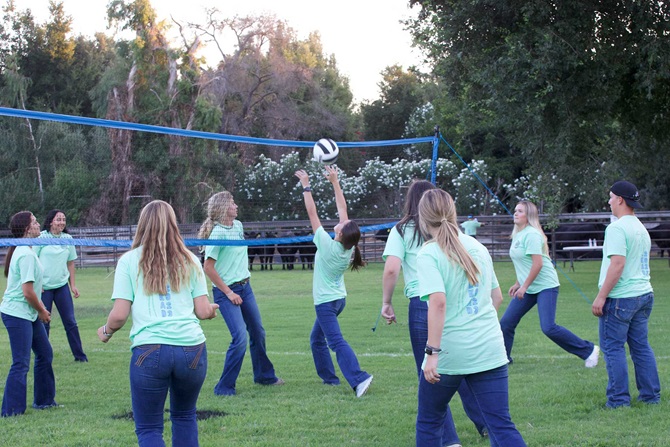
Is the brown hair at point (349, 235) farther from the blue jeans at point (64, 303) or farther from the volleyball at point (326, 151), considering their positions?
the blue jeans at point (64, 303)

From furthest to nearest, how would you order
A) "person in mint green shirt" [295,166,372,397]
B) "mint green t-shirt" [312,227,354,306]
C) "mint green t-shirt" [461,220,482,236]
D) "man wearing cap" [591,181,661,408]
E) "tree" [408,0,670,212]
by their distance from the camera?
"mint green t-shirt" [461,220,482,236] < "tree" [408,0,670,212] < "mint green t-shirt" [312,227,354,306] < "person in mint green shirt" [295,166,372,397] < "man wearing cap" [591,181,661,408]

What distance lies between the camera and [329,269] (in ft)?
25.8

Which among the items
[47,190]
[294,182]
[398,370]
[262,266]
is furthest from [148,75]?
[398,370]

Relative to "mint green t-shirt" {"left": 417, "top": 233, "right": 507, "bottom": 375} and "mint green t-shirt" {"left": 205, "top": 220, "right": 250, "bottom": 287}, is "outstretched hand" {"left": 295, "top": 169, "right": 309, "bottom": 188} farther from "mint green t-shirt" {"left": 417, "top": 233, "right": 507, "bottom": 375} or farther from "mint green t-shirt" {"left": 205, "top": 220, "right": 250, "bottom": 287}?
"mint green t-shirt" {"left": 417, "top": 233, "right": 507, "bottom": 375}

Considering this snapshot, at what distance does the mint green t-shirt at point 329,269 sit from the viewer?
25.1 ft

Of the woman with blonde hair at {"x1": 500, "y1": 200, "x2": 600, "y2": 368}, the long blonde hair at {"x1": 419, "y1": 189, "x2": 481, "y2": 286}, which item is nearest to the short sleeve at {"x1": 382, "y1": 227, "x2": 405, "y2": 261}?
the long blonde hair at {"x1": 419, "y1": 189, "x2": 481, "y2": 286}

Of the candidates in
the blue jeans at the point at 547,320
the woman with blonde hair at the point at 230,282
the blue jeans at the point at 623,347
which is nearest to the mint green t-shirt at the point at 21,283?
the woman with blonde hair at the point at 230,282

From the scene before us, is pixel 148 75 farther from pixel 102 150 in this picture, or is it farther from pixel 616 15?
pixel 616 15

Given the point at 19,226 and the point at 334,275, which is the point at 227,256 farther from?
the point at 19,226

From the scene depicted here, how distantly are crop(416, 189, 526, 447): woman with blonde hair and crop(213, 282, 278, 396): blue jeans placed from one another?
3383mm

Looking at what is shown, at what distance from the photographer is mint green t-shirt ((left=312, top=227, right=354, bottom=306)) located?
7660mm

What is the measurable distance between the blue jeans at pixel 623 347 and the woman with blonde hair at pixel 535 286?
1.31m

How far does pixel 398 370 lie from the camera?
8.89 metres

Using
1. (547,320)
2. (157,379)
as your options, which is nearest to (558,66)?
(547,320)
